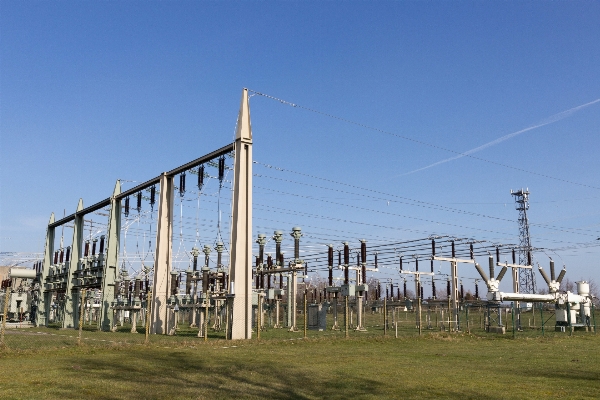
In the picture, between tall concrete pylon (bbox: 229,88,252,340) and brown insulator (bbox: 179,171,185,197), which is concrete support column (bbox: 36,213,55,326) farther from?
tall concrete pylon (bbox: 229,88,252,340)

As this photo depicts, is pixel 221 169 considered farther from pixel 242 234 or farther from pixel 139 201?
pixel 139 201

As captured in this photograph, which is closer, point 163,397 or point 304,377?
point 163,397

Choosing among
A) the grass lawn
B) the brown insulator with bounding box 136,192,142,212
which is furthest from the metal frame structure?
the grass lawn

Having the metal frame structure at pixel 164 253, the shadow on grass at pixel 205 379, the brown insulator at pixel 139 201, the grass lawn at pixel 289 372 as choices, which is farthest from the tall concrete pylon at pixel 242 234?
the brown insulator at pixel 139 201

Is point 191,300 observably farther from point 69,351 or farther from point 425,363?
point 425,363

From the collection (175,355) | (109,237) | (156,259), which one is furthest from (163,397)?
(109,237)

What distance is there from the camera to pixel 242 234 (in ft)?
77.5

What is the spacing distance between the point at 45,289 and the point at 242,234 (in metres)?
26.2

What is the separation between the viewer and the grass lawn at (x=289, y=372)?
9.48m

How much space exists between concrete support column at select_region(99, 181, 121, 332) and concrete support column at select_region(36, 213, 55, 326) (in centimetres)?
1152

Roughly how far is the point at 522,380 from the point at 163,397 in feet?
23.0

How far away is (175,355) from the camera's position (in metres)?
15.4

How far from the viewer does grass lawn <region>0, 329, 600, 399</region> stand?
9.48 metres

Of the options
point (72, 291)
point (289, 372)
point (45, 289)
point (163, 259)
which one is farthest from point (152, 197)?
point (289, 372)
